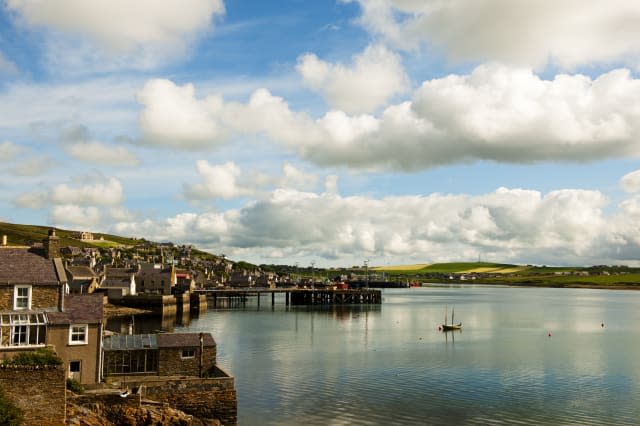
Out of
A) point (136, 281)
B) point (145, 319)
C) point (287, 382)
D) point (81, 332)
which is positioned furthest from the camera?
point (136, 281)

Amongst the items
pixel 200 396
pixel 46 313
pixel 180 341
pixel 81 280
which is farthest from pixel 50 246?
pixel 81 280

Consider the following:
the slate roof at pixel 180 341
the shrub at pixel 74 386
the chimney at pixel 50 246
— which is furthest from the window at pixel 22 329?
the slate roof at pixel 180 341

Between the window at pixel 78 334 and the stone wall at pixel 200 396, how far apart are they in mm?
5076

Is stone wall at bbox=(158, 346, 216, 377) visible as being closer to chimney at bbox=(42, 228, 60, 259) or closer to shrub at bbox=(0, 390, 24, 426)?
chimney at bbox=(42, 228, 60, 259)

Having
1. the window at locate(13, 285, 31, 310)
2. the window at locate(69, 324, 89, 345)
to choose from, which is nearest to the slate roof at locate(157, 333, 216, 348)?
the window at locate(69, 324, 89, 345)

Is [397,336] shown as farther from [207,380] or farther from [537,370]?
[207,380]

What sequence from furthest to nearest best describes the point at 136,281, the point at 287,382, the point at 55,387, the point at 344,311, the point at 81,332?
the point at 136,281 → the point at 344,311 → the point at 287,382 → the point at 81,332 → the point at 55,387

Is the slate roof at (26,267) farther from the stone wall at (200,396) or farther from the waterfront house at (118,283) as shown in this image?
the waterfront house at (118,283)

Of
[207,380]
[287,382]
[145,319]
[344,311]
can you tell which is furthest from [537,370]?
[344,311]

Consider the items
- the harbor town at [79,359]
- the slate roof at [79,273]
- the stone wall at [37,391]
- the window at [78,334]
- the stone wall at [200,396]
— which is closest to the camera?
the stone wall at [37,391]

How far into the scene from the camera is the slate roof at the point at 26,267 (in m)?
36.3

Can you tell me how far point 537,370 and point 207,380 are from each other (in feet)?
123

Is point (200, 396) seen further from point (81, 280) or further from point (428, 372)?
point (81, 280)

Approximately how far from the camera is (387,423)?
38562mm
